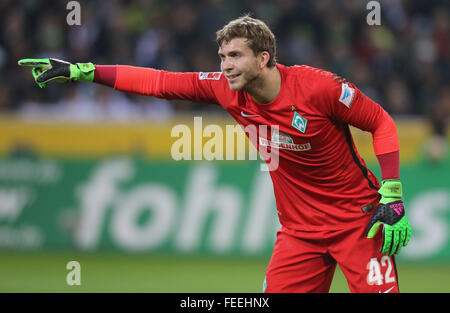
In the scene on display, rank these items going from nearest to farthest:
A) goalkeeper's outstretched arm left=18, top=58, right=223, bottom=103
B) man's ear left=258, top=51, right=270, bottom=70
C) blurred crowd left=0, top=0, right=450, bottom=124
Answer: man's ear left=258, top=51, right=270, bottom=70, goalkeeper's outstretched arm left=18, top=58, right=223, bottom=103, blurred crowd left=0, top=0, right=450, bottom=124

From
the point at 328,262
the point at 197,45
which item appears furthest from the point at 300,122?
the point at 197,45

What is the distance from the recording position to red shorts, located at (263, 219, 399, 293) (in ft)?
17.5

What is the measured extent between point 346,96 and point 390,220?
0.90m

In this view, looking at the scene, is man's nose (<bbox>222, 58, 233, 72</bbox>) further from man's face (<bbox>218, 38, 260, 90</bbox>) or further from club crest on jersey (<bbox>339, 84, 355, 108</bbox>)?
club crest on jersey (<bbox>339, 84, 355, 108</bbox>)

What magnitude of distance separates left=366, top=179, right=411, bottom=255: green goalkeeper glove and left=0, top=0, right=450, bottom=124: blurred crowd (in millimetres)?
8190

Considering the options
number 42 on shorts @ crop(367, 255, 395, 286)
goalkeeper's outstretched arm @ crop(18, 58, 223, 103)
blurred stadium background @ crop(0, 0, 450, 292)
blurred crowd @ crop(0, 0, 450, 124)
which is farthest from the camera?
blurred crowd @ crop(0, 0, 450, 124)

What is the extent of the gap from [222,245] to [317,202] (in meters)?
5.58

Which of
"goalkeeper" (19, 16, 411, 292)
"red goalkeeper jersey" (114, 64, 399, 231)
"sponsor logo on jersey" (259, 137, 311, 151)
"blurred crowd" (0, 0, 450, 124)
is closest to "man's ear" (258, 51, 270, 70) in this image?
"goalkeeper" (19, 16, 411, 292)

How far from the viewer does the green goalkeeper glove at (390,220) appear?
Result: 16.9 feet

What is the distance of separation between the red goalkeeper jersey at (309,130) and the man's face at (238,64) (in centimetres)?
26

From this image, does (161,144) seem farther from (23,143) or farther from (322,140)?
(322,140)

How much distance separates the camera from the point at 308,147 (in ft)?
17.9

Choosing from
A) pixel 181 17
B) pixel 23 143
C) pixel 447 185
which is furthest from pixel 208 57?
pixel 447 185

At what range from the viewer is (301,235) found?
18.5ft
